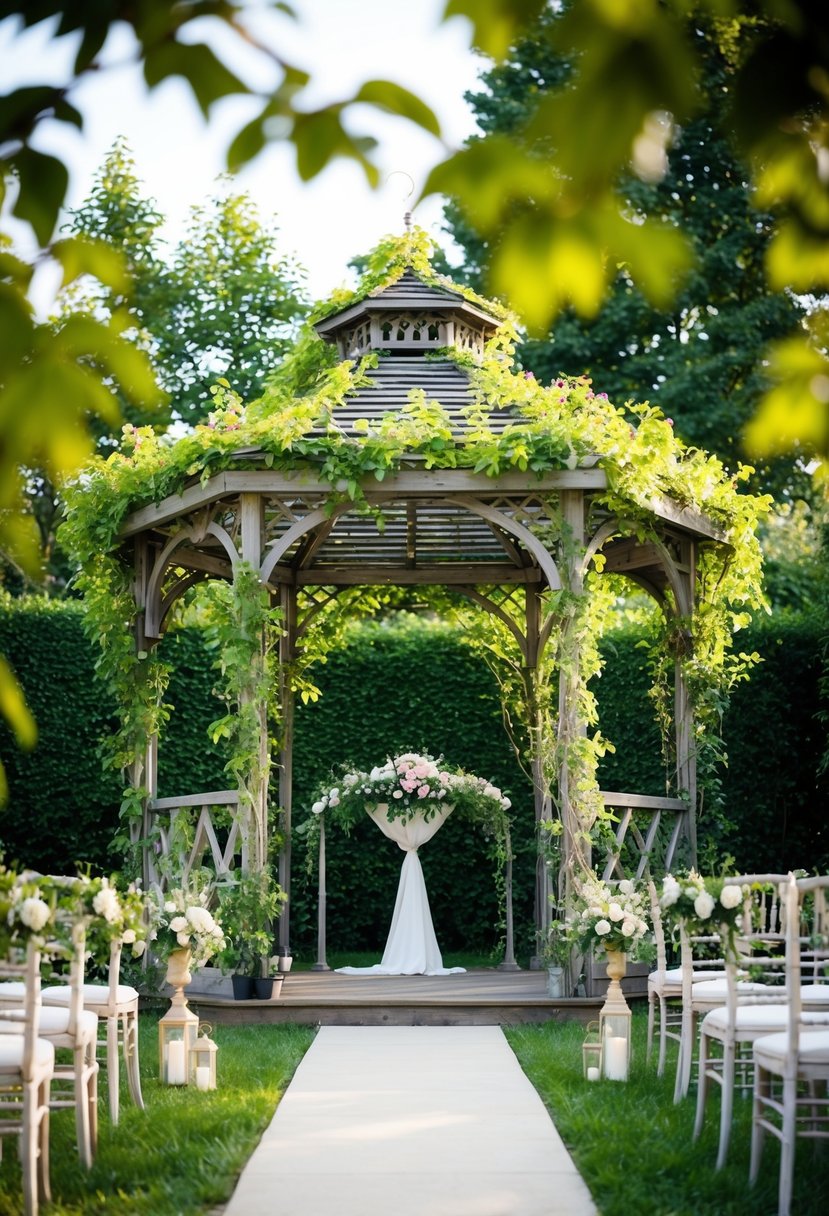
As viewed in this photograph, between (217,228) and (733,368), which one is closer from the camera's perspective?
(733,368)

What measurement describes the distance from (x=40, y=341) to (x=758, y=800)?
9.73 meters

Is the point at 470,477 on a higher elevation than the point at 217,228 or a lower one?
lower

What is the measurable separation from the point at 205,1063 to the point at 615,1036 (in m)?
1.78

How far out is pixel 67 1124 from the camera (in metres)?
5.55

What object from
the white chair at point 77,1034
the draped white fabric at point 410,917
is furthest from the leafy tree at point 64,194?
the draped white fabric at point 410,917

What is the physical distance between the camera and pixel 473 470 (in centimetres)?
802

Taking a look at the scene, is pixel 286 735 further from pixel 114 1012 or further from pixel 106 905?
pixel 106 905

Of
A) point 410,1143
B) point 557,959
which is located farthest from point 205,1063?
point 557,959

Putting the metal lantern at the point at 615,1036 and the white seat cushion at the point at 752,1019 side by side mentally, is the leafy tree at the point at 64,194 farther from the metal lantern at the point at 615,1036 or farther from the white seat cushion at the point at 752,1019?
the metal lantern at the point at 615,1036

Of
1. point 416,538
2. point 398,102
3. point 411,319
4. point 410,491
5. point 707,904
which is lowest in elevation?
point 707,904

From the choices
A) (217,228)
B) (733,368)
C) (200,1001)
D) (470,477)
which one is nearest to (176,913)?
(200,1001)

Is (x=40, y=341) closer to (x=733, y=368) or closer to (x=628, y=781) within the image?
(x=628, y=781)

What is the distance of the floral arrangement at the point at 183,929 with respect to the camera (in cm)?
632

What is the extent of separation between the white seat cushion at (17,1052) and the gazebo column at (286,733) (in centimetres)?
528
